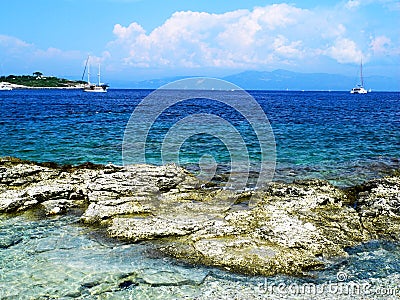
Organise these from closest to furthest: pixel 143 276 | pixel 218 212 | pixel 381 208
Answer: pixel 143 276 → pixel 381 208 → pixel 218 212

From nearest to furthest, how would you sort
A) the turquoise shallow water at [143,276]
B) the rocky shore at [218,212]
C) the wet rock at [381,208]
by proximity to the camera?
the turquoise shallow water at [143,276] → the rocky shore at [218,212] → the wet rock at [381,208]

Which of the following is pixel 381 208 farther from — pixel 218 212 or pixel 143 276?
pixel 143 276

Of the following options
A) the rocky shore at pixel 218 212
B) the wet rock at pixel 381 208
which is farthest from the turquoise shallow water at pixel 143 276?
the wet rock at pixel 381 208

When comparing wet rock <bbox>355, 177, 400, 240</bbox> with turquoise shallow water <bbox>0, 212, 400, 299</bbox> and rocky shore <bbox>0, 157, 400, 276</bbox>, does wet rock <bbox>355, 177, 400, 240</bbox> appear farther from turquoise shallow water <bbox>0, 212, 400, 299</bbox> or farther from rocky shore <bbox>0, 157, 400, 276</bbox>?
turquoise shallow water <bbox>0, 212, 400, 299</bbox>

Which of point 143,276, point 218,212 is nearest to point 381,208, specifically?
point 218,212

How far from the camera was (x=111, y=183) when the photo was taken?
49.4ft

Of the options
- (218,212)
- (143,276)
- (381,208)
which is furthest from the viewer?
(218,212)

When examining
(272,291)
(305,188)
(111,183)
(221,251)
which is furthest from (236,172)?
(272,291)

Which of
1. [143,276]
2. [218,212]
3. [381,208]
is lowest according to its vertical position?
[143,276]

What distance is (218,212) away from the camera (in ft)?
43.0

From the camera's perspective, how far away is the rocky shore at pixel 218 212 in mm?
10133

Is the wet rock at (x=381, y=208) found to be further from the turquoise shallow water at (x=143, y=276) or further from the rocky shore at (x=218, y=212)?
the turquoise shallow water at (x=143, y=276)

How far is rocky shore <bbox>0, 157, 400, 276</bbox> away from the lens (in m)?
10.1

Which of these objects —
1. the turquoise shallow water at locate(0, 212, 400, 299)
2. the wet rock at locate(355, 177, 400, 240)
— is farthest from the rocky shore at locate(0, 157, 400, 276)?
the turquoise shallow water at locate(0, 212, 400, 299)
